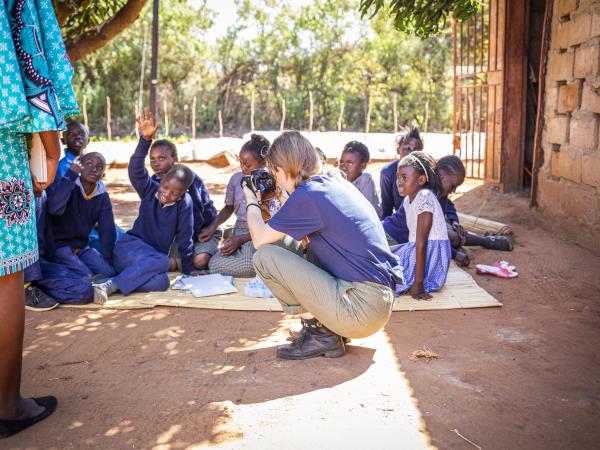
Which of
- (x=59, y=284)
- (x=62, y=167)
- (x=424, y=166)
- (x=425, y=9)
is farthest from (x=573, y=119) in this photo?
(x=59, y=284)

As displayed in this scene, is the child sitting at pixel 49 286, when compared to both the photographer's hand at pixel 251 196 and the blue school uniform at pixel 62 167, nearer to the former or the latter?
the blue school uniform at pixel 62 167

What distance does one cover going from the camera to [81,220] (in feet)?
15.5

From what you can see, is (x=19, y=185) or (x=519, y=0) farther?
(x=519, y=0)

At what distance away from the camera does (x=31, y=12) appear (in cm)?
231

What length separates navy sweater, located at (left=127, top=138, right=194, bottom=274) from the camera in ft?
16.0

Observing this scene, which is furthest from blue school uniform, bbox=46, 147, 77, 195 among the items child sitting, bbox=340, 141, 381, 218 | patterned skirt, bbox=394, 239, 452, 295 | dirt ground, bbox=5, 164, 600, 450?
patterned skirt, bbox=394, 239, 452, 295

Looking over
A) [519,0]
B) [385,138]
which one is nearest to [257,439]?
[519,0]

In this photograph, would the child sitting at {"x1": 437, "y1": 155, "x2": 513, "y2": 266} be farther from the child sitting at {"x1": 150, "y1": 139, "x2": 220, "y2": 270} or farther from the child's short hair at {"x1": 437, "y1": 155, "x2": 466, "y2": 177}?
the child sitting at {"x1": 150, "y1": 139, "x2": 220, "y2": 270}

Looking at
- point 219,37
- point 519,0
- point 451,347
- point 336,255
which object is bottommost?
point 451,347

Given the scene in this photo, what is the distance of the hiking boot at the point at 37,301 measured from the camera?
4.20 metres

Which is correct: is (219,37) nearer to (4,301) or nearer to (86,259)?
(86,259)

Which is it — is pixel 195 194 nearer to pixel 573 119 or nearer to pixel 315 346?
pixel 315 346

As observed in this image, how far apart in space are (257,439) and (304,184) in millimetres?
1269

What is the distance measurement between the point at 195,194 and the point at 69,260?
3.80 feet
